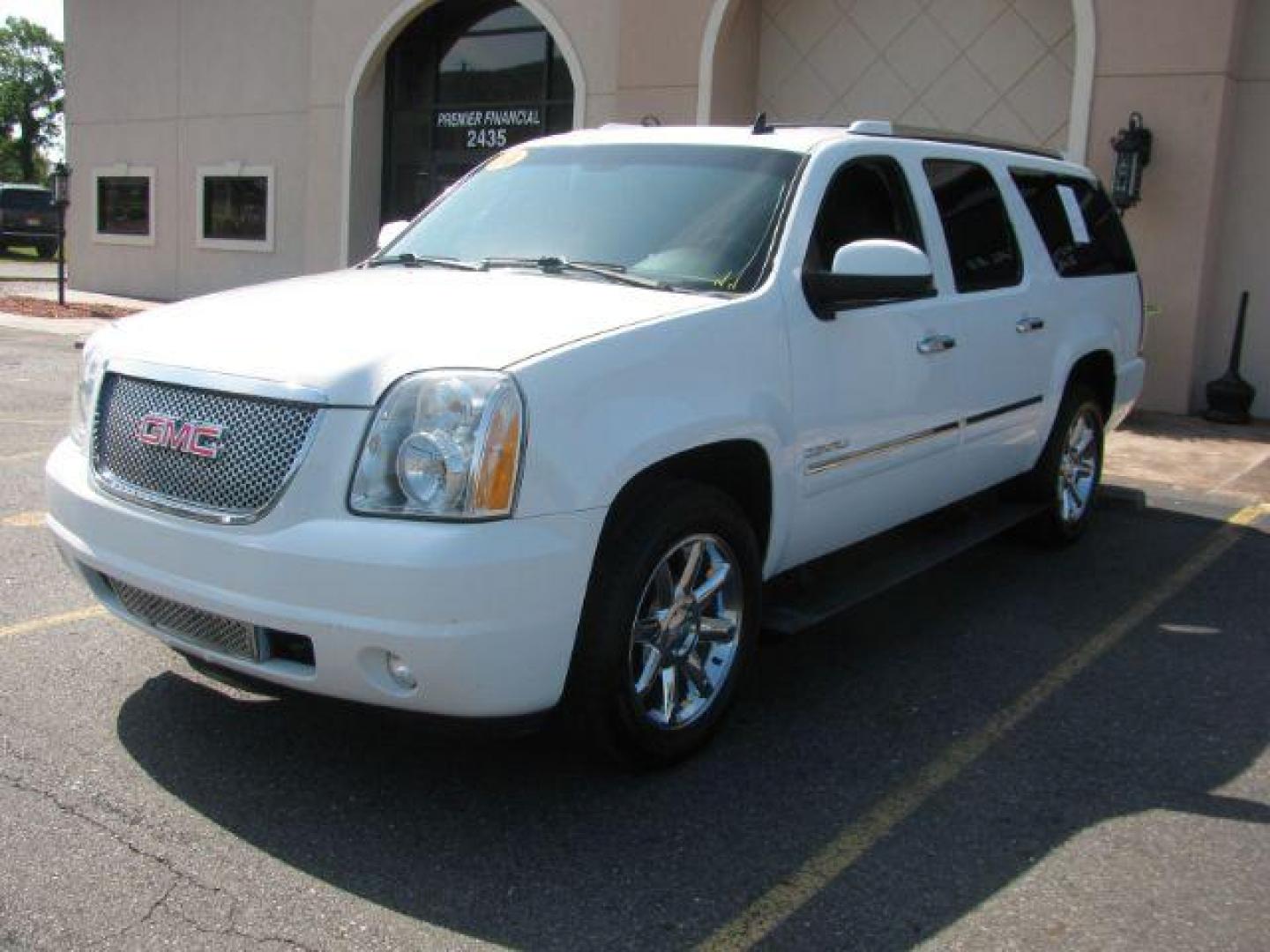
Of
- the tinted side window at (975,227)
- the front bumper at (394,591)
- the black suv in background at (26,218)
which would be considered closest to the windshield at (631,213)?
the tinted side window at (975,227)

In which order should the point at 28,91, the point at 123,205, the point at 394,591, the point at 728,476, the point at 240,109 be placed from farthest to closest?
the point at 28,91 < the point at 123,205 < the point at 240,109 < the point at 728,476 < the point at 394,591

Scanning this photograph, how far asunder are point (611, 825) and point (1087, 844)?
1350 mm

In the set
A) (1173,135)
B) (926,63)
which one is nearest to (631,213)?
(1173,135)

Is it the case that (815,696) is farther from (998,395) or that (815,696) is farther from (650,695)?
(998,395)

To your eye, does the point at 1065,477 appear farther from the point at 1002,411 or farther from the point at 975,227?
the point at 975,227

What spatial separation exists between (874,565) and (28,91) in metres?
102

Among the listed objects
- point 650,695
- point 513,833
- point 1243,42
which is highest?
point 1243,42

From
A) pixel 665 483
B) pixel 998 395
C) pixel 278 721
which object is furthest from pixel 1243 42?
pixel 278 721

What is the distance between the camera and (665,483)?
3.78 m

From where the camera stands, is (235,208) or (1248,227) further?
(235,208)

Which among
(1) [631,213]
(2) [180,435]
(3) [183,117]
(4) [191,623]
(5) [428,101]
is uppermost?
(5) [428,101]

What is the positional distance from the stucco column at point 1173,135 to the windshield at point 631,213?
8.44 meters

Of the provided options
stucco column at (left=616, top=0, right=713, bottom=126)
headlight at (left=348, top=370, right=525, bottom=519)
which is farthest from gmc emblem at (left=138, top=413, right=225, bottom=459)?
stucco column at (left=616, top=0, right=713, bottom=126)

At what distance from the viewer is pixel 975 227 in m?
5.57
